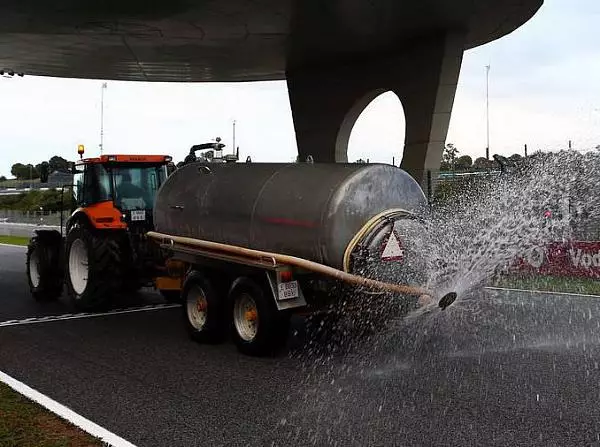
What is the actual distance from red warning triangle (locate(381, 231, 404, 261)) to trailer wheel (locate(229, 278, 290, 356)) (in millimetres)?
1348

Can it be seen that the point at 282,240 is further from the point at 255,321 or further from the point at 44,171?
the point at 44,171

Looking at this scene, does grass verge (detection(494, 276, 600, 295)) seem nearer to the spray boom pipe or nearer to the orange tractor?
the spray boom pipe

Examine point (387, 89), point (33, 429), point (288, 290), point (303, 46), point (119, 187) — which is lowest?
point (33, 429)

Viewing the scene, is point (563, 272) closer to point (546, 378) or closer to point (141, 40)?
point (546, 378)

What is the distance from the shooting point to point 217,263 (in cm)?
832

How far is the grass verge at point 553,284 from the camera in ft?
42.8

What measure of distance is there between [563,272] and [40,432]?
11741 mm

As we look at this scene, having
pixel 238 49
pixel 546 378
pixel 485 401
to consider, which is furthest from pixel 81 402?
pixel 238 49

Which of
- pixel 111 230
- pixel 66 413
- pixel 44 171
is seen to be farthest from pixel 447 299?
pixel 44 171

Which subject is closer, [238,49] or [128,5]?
[128,5]

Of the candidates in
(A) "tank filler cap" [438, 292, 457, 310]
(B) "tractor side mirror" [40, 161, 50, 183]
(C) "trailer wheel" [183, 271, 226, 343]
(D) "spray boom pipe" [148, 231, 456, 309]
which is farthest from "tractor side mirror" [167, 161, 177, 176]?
(A) "tank filler cap" [438, 292, 457, 310]

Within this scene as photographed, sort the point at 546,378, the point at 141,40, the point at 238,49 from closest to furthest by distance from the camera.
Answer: the point at 546,378, the point at 141,40, the point at 238,49

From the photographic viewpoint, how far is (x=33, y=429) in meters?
5.29

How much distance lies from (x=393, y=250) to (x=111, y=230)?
5.14 metres
